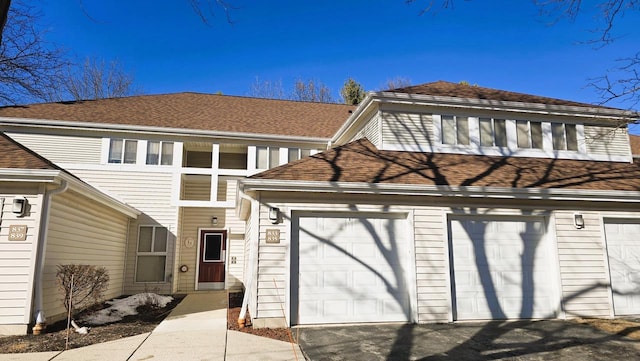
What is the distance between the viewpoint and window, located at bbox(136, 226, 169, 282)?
1235cm

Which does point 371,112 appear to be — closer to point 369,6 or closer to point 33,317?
point 369,6

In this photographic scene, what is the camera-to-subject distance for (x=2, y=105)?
45.1 feet

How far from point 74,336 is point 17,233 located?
208 centimetres

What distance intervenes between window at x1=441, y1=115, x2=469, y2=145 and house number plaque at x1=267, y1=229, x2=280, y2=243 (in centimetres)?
503

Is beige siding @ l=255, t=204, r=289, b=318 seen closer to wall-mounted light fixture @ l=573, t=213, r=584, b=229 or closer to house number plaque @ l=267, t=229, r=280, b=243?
house number plaque @ l=267, t=229, r=280, b=243

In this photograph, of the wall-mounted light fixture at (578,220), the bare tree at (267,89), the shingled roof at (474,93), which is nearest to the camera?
the wall-mounted light fixture at (578,220)

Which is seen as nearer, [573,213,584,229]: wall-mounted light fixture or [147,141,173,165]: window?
[573,213,584,229]: wall-mounted light fixture

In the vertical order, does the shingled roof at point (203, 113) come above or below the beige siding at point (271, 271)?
above

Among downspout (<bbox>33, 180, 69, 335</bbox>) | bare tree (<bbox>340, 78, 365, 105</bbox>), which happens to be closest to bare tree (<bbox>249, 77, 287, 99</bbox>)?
bare tree (<bbox>340, 78, 365, 105</bbox>)

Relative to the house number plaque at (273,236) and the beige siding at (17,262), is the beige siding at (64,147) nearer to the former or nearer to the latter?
the beige siding at (17,262)

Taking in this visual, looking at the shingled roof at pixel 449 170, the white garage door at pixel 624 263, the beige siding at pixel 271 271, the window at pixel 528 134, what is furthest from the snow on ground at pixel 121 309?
the white garage door at pixel 624 263

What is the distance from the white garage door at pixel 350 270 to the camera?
7.32 metres

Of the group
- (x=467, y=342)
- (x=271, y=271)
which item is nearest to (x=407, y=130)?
(x=271, y=271)

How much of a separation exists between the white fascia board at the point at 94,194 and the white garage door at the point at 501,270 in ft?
23.6
